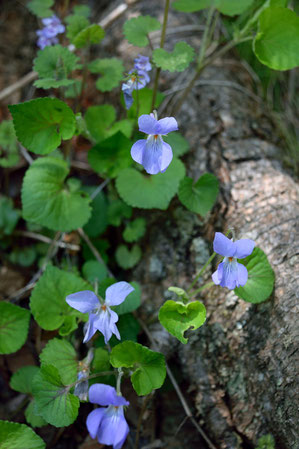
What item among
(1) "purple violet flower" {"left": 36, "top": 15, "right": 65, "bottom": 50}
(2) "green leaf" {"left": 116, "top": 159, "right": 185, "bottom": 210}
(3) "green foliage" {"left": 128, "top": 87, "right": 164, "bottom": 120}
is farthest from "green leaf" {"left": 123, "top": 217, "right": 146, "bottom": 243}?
(1) "purple violet flower" {"left": 36, "top": 15, "right": 65, "bottom": 50}

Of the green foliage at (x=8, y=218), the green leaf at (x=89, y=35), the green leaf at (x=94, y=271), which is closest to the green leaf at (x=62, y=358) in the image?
the green leaf at (x=94, y=271)

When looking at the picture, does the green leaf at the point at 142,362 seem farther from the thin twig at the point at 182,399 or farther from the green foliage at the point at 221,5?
the green foliage at the point at 221,5

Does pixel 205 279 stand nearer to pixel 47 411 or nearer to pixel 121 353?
pixel 121 353

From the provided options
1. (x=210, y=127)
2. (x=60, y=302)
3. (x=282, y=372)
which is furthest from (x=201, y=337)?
(x=210, y=127)

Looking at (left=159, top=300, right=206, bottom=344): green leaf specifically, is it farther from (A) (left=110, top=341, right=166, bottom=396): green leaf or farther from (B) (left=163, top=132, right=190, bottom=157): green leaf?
(B) (left=163, top=132, right=190, bottom=157): green leaf

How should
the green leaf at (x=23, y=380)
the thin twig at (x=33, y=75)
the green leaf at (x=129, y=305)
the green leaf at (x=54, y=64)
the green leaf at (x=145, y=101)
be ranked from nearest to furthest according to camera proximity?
the green leaf at (x=129, y=305) → the green leaf at (x=23, y=380) → the green leaf at (x=54, y=64) → the green leaf at (x=145, y=101) → the thin twig at (x=33, y=75)

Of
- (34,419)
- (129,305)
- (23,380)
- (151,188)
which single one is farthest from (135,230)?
(34,419)
